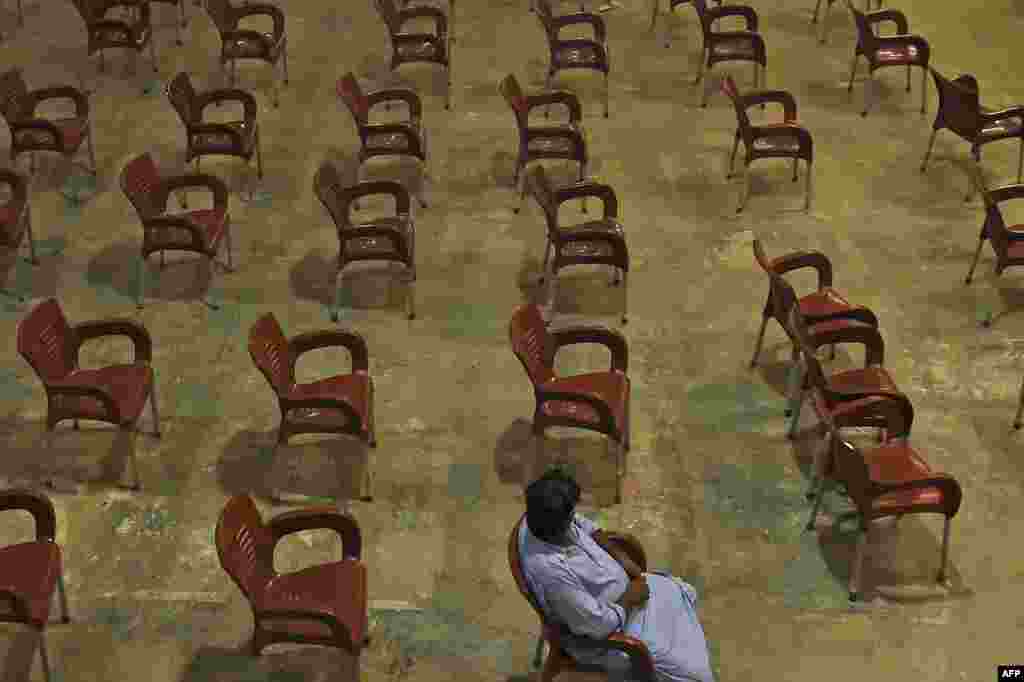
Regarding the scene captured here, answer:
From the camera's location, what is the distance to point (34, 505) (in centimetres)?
605

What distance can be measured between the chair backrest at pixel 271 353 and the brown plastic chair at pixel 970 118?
17.7ft

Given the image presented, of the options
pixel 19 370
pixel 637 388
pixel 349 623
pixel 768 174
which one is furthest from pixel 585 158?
pixel 349 623

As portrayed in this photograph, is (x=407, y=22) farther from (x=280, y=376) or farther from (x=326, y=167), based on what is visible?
(x=280, y=376)

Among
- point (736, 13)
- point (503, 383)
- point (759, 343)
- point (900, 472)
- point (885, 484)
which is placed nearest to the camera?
point (885, 484)

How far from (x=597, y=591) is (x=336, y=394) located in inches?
87.7

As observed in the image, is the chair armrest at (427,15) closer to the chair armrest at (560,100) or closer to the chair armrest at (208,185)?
the chair armrest at (560,100)

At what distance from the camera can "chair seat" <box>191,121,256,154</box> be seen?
9425 mm

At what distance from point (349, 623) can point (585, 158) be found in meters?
4.66

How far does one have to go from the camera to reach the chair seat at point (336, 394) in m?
7.00

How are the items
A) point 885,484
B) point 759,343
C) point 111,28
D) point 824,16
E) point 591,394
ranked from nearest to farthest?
point 885,484 < point 591,394 < point 759,343 < point 111,28 < point 824,16

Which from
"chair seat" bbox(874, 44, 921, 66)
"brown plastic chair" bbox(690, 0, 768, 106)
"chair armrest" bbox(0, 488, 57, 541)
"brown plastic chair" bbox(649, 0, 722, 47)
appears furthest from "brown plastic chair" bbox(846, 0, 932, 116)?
"chair armrest" bbox(0, 488, 57, 541)

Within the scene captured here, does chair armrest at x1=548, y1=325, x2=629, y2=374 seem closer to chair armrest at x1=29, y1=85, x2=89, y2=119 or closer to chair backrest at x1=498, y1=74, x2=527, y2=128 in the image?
chair backrest at x1=498, y1=74, x2=527, y2=128

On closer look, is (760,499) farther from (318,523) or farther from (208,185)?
(208,185)

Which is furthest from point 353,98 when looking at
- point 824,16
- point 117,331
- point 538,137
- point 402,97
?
point 824,16
